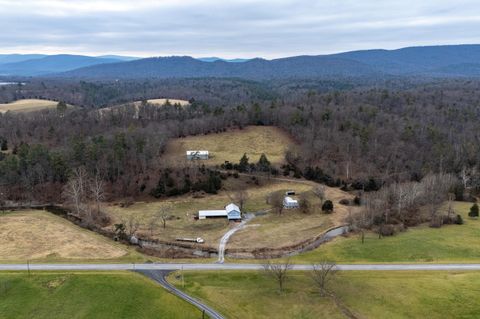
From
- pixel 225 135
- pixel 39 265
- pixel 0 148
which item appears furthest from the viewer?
pixel 225 135

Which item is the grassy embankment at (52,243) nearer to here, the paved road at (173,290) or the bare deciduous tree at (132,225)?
the bare deciduous tree at (132,225)

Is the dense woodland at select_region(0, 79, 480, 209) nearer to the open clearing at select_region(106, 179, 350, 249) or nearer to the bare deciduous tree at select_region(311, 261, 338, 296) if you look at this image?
the open clearing at select_region(106, 179, 350, 249)

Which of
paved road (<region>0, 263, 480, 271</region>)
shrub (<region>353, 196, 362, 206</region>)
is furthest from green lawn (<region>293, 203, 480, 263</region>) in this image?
shrub (<region>353, 196, 362, 206</region>)

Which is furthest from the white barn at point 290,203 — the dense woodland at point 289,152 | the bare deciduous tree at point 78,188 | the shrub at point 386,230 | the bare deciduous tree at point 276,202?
the bare deciduous tree at point 78,188

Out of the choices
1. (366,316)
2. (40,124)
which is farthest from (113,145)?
(366,316)

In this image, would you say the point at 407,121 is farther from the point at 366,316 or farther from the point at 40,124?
the point at 40,124

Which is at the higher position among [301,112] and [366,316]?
[301,112]
